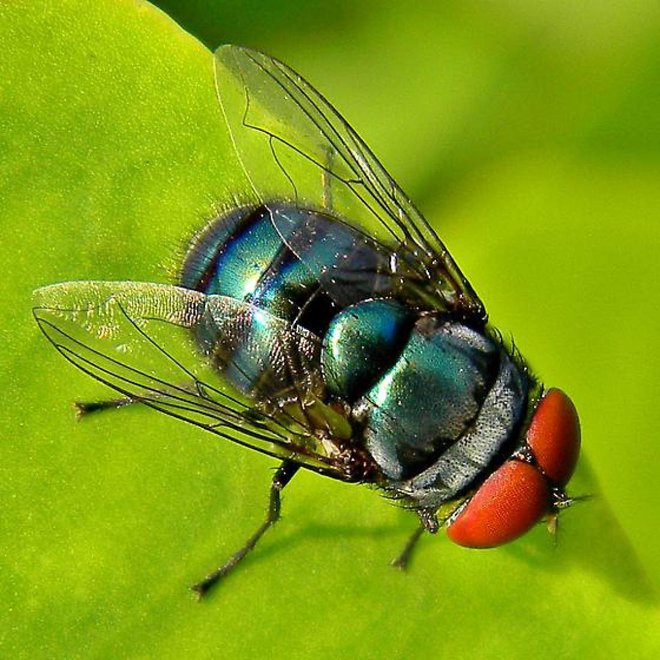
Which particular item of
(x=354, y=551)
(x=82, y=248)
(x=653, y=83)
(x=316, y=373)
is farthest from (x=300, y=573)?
(x=653, y=83)

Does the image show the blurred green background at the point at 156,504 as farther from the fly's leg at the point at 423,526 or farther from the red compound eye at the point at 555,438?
the red compound eye at the point at 555,438

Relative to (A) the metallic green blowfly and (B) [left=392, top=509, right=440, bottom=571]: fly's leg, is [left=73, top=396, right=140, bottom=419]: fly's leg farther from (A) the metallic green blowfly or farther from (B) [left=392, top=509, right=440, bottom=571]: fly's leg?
(B) [left=392, top=509, right=440, bottom=571]: fly's leg

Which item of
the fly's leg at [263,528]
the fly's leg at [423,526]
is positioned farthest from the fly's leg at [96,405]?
the fly's leg at [423,526]

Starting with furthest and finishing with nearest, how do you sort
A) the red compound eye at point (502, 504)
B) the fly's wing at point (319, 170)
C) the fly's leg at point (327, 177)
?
the fly's leg at point (327, 177)
the fly's wing at point (319, 170)
the red compound eye at point (502, 504)

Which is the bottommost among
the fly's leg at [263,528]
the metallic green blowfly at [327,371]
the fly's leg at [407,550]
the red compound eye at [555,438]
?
the fly's leg at [263,528]

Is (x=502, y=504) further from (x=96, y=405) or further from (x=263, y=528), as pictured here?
(x=96, y=405)

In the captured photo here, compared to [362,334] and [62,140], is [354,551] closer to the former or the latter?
[362,334]

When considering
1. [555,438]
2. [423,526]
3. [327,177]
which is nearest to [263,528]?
[423,526]
